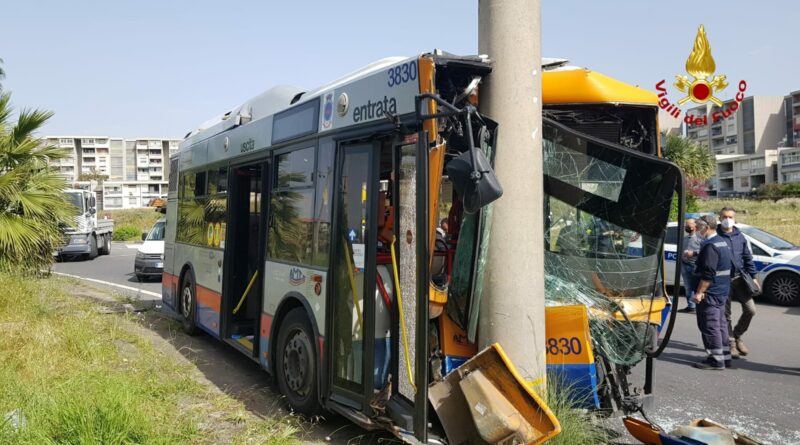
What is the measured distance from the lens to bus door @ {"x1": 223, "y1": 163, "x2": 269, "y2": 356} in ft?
25.6

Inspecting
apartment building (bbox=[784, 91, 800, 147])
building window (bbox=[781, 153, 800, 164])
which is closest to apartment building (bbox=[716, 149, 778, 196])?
building window (bbox=[781, 153, 800, 164])

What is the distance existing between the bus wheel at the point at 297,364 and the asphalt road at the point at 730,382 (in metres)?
0.30

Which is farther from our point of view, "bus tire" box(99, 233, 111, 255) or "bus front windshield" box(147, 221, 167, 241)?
"bus tire" box(99, 233, 111, 255)

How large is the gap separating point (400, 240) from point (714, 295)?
5.12 m

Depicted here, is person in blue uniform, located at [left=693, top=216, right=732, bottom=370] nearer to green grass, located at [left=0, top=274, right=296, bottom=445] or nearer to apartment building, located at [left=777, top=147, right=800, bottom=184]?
green grass, located at [left=0, top=274, right=296, bottom=445]

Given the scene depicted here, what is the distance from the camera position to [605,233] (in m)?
5.27

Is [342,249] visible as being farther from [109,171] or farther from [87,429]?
[109,171]

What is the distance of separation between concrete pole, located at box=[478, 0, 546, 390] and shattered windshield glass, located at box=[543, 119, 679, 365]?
45 centimetres

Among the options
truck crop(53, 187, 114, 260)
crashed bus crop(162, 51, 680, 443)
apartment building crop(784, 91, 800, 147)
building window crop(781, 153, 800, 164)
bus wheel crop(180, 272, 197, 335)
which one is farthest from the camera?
apartment building crop(784, 91, 800, 147)

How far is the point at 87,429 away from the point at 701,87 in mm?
16880

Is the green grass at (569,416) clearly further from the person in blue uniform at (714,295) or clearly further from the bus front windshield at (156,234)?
→ the bus front windshield at (156,234)

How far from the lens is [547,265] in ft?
17.5

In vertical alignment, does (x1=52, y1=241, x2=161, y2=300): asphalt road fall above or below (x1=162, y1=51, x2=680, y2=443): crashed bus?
below

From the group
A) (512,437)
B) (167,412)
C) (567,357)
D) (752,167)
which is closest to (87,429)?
(167,412)
